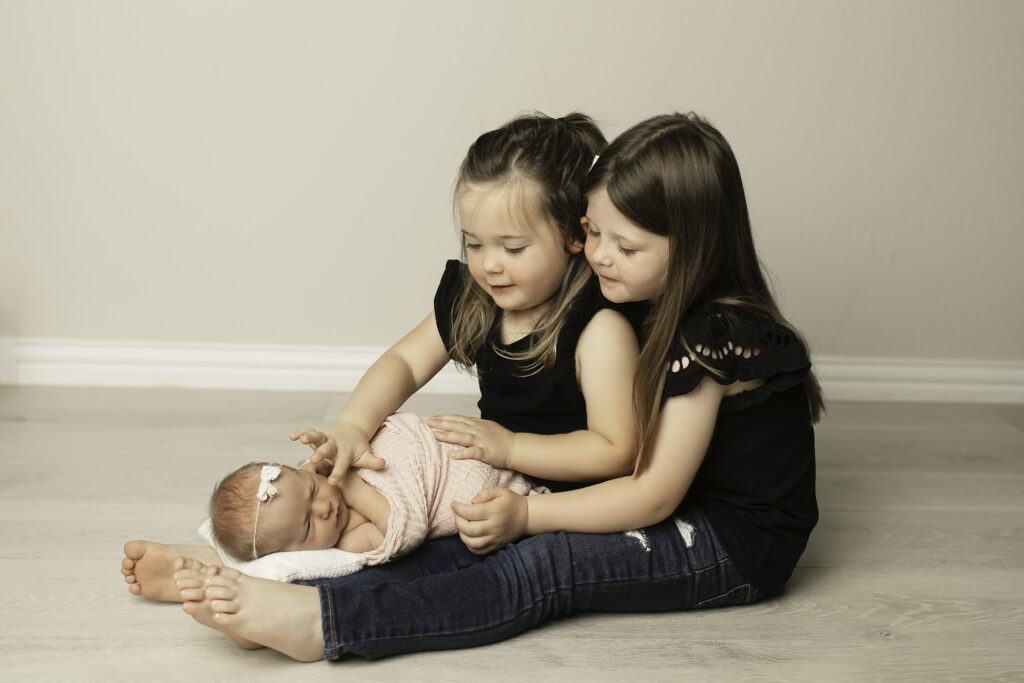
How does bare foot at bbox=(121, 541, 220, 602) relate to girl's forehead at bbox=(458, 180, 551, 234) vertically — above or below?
below

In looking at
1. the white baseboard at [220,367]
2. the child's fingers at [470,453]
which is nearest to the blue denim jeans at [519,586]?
the child's fingers at [470,453]

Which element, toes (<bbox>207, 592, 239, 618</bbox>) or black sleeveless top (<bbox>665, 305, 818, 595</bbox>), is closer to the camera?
toes (<bbox>207, 592, 239, 618</bbox>)

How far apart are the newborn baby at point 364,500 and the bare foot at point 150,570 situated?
0.08 metres

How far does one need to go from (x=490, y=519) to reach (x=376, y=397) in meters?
0.28

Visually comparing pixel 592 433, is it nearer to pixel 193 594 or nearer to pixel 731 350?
pixel 731 350

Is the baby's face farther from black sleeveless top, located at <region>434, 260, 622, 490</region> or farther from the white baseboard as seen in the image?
the white baseboard

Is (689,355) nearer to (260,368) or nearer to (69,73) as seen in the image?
(260,368)

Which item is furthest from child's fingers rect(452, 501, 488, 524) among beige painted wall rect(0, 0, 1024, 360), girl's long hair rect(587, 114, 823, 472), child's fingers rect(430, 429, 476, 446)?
beige painted wall rect(0, 0, 1024, 360)

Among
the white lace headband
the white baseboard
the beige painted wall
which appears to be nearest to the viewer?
the white lace headband

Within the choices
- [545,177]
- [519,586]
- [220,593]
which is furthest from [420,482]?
[545,177]

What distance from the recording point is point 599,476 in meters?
1.32

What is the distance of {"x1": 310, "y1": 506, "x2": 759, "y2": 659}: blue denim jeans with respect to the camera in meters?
1.15

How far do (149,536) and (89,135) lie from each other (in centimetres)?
96

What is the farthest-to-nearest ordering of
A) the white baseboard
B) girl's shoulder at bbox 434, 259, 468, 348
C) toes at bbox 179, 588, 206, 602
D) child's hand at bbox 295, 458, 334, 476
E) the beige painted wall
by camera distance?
the white baseboard
the beige painted wall
girl's shoulder at bbox 434, 259, 468, 348
child's hand at bbox 295, 458, 334, 476
toes at bbox 179, 588, 206, 602
